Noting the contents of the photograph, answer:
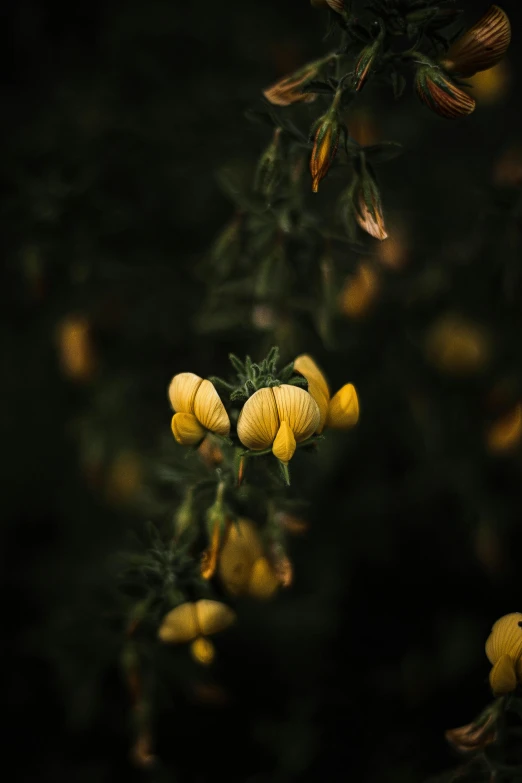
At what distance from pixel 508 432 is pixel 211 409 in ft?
3.51

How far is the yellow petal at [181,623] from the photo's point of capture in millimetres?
1461

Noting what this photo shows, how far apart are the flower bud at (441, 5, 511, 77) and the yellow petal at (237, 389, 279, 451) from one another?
67cm

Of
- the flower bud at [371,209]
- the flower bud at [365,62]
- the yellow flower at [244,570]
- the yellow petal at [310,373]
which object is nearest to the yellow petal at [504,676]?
the yellow flower at [244,570]

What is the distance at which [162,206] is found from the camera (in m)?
2.60

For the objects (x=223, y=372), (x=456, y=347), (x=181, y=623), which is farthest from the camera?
(x=223, y=372)

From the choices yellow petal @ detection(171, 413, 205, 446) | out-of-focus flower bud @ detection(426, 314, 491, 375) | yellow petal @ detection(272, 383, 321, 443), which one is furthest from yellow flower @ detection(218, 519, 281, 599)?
out-of-focus flower bud @ detection(426, 314, 491, 375)

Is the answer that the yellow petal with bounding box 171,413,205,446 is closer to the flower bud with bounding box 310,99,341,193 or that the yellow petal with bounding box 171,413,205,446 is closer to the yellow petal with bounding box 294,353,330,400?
the yellow petal with bounding box 294,353,330,400

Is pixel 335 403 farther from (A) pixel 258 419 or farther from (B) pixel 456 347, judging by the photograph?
(B) pixel 456 347

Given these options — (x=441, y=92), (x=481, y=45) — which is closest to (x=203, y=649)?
(x=441, y=92)

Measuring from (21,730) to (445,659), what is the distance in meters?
1.57

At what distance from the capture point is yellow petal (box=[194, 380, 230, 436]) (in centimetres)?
126

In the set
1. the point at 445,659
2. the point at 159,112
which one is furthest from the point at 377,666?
the point at 159,112

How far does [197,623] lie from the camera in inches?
58.1

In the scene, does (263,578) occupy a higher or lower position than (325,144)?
lower
